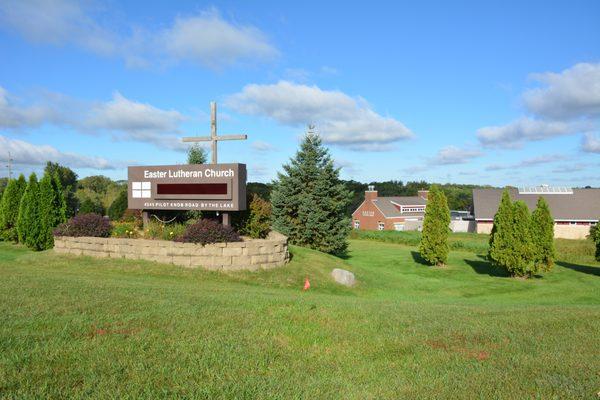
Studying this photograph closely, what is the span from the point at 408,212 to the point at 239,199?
55.4 m

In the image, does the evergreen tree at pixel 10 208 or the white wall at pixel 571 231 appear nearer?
the evergreen tree at pixel 10 208

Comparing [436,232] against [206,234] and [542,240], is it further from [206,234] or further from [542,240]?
[206,234]

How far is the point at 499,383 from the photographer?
4.84m

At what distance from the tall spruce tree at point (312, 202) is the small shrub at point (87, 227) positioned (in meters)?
13.7

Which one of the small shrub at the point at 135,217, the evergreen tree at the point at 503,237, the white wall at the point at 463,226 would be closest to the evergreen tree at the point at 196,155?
the small shrub at the point at 135,217

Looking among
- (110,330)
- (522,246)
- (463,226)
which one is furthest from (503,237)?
(463,226)

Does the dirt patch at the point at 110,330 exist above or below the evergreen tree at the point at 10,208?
below

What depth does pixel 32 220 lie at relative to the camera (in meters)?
22.7

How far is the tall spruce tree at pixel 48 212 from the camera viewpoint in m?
22.6

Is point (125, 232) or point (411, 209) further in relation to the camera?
point (411, 209)

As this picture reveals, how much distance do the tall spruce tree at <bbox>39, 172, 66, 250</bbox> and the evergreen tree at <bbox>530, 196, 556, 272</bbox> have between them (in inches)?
946

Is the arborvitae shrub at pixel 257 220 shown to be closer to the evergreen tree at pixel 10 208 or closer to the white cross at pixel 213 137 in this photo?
the white cross at pixel 213 137

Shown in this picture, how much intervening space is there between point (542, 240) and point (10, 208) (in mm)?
28555

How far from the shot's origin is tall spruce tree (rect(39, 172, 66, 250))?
22.6m
